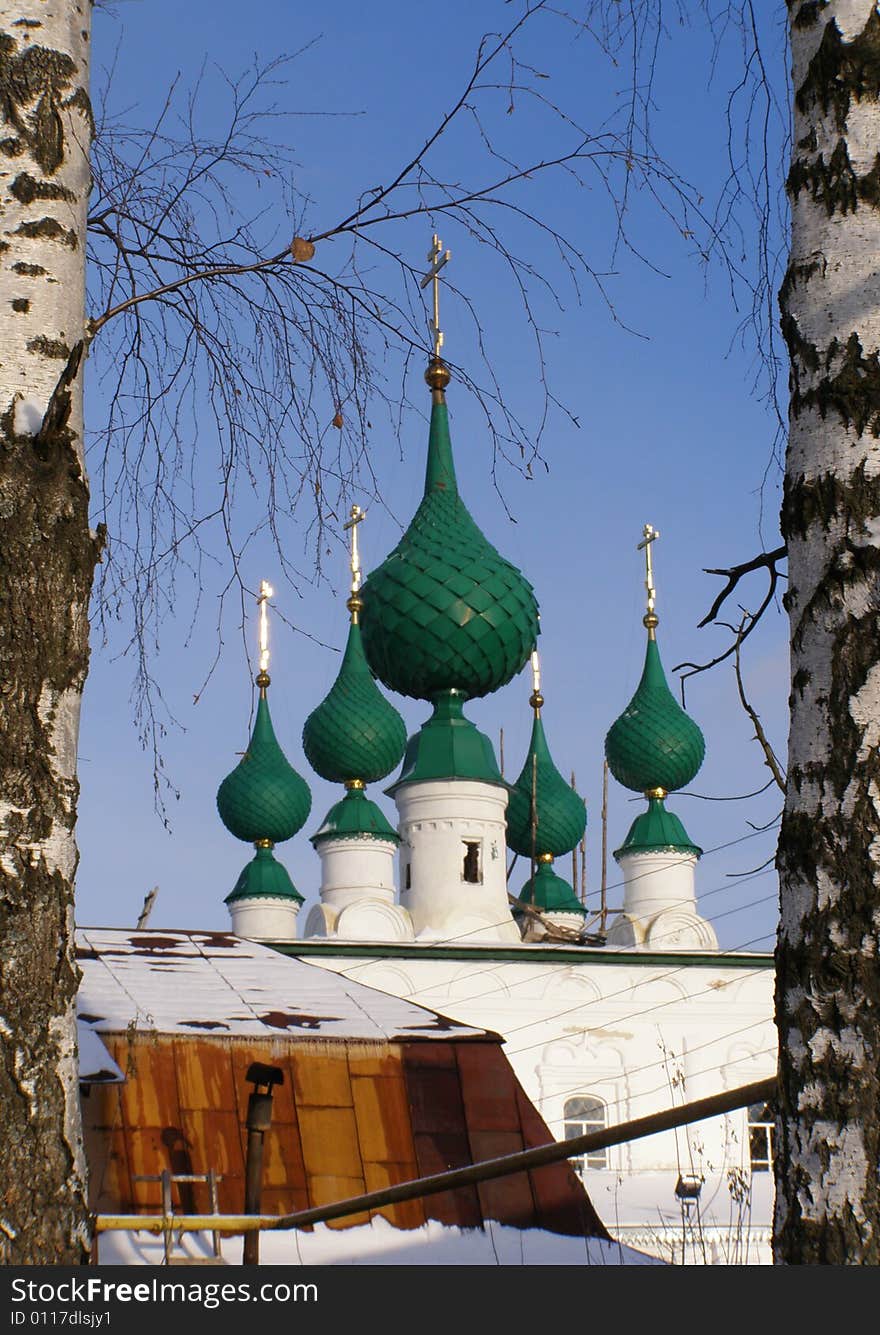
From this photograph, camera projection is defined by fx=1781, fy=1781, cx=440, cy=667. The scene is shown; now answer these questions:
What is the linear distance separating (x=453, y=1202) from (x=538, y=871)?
1752cm

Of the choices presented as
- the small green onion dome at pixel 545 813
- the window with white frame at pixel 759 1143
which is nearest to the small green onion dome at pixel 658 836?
the small green onion dome at pixel 545 813

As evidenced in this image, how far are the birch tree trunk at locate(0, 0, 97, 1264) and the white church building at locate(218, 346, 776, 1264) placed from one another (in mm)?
12431

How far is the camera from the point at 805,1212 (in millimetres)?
2578

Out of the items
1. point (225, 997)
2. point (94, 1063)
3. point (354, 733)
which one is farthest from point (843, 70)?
point (354, 733)

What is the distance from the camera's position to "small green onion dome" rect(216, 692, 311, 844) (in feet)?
70.2

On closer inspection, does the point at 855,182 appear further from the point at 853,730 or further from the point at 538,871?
the point at 538,871

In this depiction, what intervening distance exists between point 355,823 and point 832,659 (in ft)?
56.9

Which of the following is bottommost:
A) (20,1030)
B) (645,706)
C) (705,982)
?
(20,1030)

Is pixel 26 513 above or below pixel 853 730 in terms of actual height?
above

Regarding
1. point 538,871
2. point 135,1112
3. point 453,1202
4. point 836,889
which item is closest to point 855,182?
point 836,889

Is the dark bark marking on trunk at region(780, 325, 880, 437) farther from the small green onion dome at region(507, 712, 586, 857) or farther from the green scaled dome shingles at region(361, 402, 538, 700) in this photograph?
the small green onion dome at region(507, 712, 586, 857)

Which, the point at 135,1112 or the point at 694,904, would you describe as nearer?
the point at 135,1112

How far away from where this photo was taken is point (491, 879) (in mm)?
19109

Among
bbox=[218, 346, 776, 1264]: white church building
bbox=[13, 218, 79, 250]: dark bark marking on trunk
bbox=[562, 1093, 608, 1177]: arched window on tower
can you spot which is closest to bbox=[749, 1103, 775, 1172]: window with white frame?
bbox=[218, 346, 776, 1264]: white church building
